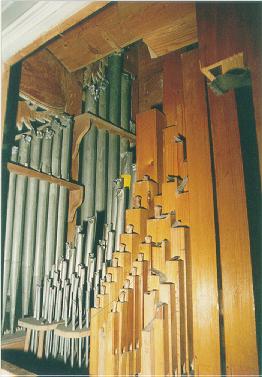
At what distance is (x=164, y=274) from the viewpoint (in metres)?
1.59

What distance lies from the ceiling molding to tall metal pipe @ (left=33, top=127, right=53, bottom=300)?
1.43 meters

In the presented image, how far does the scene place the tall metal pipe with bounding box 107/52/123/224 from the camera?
9.11 ft

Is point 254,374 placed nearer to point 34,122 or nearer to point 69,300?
point 69,300

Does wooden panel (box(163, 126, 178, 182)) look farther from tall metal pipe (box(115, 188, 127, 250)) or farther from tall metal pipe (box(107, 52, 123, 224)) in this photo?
tall metal pipe (box(107, 52, 123, 224))

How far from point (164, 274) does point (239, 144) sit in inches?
29.8

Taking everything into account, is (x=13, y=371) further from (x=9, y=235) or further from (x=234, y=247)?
(x=234, y=247)

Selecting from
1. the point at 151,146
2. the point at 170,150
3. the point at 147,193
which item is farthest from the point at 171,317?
the point at 151,146

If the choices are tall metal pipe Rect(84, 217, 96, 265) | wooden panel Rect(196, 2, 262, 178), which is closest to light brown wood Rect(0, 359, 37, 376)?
tall metal pipe Rect(84, 217, 96, 265)

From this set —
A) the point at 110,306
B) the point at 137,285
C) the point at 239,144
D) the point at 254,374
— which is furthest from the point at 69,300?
the point at 239,144

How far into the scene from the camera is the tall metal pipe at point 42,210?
2.36 metres

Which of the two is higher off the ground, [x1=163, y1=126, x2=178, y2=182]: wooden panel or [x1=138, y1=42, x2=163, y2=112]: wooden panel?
[x1=138, y1=42, x2=163, y2=112]: wooden panel

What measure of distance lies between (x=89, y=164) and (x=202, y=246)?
62.1 inches

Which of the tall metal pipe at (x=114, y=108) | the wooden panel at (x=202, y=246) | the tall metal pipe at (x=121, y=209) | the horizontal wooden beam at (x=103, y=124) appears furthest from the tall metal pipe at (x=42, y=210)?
the wooden panel at (x=202, y=246)

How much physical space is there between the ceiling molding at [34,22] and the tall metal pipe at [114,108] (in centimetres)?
164
